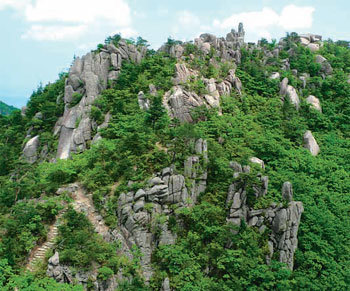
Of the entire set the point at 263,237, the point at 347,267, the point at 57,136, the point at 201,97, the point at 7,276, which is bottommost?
the point at 347,267

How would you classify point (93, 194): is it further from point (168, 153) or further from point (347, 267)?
point (347, 267)

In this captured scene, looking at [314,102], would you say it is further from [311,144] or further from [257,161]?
[257,161]

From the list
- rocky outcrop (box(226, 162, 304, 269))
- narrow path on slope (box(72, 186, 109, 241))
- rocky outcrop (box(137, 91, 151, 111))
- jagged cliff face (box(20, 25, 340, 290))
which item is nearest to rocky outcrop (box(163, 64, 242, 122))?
jagged cliff face (box(20, 25, 340, 290))

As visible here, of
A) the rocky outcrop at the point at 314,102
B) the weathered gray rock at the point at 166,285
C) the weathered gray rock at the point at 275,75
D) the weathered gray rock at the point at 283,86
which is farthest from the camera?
the weathered gray rock at the point at 275,75

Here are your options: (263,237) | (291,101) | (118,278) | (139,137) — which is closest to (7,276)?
(118,278)

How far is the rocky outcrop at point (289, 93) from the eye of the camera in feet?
129

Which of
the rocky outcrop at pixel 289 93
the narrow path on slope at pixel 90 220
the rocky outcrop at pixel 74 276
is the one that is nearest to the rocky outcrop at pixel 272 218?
the narrow path on slope at pixel 90 220

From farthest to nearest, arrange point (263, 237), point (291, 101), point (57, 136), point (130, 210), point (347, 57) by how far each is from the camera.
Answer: point (347, 57) < point (291, 101) < point (57, 136) < point (263, 237) < point (130, 210)

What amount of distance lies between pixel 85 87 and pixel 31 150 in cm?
912

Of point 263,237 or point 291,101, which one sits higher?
point 291,101

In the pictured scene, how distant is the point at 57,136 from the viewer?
33.2 meters

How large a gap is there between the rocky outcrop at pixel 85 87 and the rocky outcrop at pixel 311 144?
74.4 feet

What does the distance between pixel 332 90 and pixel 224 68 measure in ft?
53.6

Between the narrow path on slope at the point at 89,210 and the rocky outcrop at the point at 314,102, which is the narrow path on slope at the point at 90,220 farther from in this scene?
the rocky outcrop at the point at 314,102
